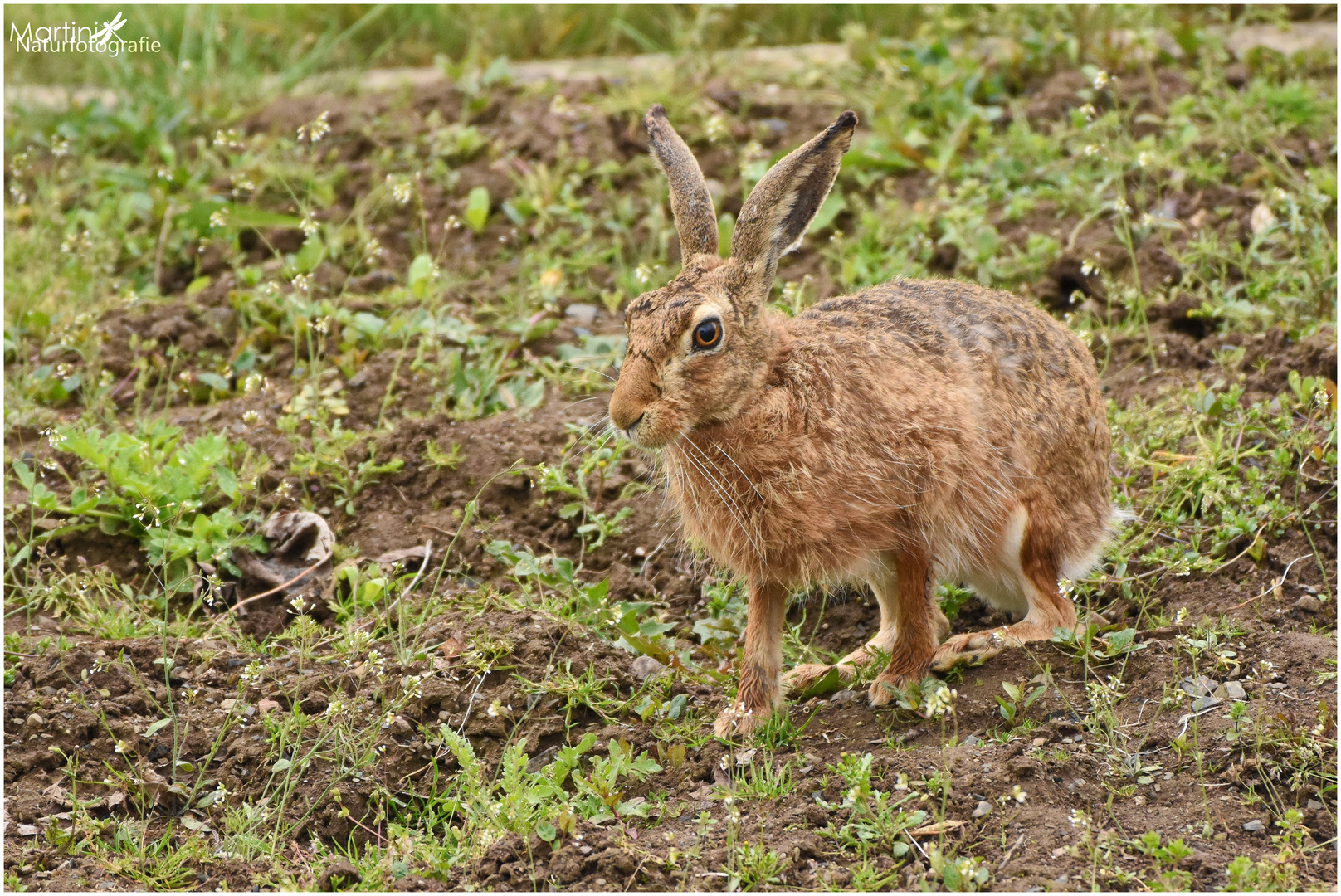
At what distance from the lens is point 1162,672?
155 inches

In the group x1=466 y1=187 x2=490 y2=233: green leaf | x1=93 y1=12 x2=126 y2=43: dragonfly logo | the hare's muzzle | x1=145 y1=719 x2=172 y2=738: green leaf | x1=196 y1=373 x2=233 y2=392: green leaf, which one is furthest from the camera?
x1=93 y1=12 x2=126 y2=43: dragonfly logo

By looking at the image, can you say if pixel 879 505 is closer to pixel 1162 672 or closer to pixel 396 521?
pixel 1162 672

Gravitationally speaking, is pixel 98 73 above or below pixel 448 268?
above

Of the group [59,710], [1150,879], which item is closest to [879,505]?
[1150,879]

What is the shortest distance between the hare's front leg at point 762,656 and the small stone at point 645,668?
0.27 m

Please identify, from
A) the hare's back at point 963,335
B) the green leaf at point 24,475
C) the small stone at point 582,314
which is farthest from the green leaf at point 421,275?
the hare's back at point 963,335

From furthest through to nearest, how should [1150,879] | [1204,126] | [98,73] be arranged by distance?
[98,73], [1204,126], [1150,879]

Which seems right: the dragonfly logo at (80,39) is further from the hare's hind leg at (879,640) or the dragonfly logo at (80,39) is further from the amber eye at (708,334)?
the hare's hind leg at (879,640)

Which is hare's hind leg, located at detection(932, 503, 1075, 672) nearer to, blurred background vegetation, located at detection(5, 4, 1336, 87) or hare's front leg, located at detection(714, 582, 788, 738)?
hare's front leg, located at detection(714, 582, 788, 738)

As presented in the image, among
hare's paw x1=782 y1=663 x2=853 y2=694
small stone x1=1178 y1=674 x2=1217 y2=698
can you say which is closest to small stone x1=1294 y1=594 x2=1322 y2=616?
small stone x1=1178 y1=674 x2=1217 y2=698

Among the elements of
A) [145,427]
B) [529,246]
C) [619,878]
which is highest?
[529,246]

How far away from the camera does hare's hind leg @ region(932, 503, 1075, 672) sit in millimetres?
4188

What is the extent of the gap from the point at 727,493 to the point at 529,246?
2829 millimetres

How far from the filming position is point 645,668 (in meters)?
4.23
